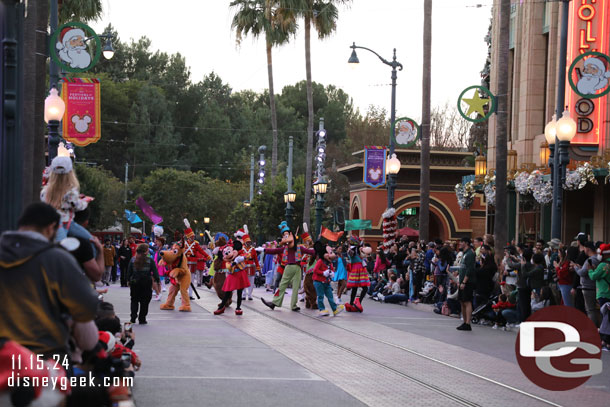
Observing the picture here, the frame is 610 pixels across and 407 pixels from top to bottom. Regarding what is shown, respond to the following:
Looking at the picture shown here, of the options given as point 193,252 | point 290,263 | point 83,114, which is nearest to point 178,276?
point 290,263

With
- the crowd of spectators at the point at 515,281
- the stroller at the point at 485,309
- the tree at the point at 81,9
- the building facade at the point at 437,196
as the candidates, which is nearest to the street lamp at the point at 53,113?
the crowd of spectators at the point at 515,281

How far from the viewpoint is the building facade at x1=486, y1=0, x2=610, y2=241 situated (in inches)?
1139

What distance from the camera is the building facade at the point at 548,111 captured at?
→ 28938 millimetres

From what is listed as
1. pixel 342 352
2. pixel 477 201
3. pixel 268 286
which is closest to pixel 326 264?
pixel 342 352

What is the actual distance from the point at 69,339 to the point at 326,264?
16.9m

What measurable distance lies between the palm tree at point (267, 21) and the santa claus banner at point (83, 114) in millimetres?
23973

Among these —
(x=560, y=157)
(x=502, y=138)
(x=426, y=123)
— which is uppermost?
(x=426, y=123)

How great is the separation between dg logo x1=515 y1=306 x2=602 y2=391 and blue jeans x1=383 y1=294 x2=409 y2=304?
41.2ft

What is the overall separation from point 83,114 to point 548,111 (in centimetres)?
1585

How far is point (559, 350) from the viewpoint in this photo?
12.5 m

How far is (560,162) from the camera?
2166 cm

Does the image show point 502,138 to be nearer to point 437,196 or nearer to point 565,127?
point 565,127

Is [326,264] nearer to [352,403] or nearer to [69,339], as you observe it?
[352,403]

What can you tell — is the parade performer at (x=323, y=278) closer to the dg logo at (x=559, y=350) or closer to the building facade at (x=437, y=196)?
the dg logo at (x=559, y=350)
